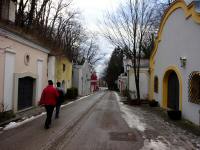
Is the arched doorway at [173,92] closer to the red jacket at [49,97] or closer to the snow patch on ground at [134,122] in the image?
the snow patch on ground at [134,122]

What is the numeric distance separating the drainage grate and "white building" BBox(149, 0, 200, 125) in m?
4.53

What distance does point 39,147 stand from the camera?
845cm

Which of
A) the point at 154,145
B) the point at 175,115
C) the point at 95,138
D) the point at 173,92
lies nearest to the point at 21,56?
the point at 175,115

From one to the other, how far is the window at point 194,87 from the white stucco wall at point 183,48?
23 cm

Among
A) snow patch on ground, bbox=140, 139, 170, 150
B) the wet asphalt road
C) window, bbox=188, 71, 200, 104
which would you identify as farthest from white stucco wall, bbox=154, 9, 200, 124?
snow patch on ground, bbox=140, 139, 170, 150

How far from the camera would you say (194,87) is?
15.0 m

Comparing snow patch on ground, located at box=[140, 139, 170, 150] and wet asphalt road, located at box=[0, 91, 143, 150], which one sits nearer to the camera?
wet asphalt road, located at box=[0, 91, 143, 150]

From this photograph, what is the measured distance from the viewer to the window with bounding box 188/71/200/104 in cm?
1459

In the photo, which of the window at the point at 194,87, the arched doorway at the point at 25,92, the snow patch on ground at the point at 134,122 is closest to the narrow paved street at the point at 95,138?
the snow patch on ground at the point at 134,122

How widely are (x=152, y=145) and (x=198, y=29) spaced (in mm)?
7240

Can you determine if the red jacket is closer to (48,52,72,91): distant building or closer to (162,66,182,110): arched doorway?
(162,66,182,110): arched doorway

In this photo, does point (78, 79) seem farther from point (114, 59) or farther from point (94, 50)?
point (114, 59)

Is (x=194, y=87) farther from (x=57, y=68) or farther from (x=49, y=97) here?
(x=57, y=68)

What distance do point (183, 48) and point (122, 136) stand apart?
808 cm
